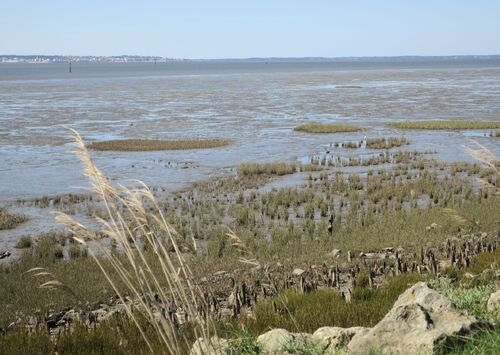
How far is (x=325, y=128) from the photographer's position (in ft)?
151

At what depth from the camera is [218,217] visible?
68.0 feet

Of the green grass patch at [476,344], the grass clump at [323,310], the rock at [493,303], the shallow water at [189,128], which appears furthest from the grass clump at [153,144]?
the green grass patch at [476,344]

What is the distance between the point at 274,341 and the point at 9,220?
54.5 feet

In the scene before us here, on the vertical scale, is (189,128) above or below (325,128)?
below

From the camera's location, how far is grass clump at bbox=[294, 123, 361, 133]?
149ft

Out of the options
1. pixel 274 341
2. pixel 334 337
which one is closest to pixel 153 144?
pixel 334 337

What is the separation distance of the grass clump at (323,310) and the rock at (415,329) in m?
1.28

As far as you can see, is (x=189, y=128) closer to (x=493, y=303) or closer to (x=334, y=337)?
(x=493, y=303)

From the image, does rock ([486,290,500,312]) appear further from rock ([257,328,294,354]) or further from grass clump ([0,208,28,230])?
grass clump ([0,208,28,230])

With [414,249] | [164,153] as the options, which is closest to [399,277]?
[414,249]

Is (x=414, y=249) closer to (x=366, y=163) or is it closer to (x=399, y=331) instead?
(x=399, y=331)

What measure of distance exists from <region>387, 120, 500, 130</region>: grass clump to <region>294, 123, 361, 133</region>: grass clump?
348cm

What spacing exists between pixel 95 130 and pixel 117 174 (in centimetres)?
1882

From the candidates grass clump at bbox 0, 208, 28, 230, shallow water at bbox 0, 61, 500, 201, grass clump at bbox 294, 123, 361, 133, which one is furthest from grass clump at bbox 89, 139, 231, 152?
grass clump at bbox 0, 208, 28, 230
